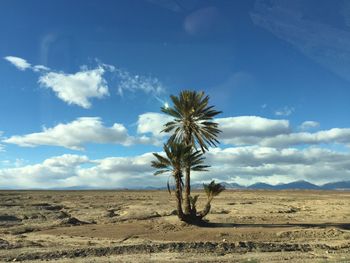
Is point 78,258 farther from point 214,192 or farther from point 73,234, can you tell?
point 214,192

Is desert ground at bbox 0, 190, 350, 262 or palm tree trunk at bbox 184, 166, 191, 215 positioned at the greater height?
palm tree trunk at bbox 184, 166, 191, 215

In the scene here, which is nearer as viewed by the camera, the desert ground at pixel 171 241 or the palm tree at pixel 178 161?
the desert ground at pixel 171 241

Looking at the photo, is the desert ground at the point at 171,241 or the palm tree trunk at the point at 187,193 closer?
the desert ground at the point at 171,241

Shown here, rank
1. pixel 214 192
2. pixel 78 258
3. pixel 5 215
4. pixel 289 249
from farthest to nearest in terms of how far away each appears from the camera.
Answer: pixel 5 215
pixel 214 192
pixel 289 249
pixel 78 258

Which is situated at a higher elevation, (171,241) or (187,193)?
(187,193)

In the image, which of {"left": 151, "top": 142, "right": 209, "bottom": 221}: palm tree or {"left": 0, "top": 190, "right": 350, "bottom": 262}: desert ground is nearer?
{"left": 0, "top": 190, "right": 350, "bottom": 262}: desert ground

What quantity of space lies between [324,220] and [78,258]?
90.4 feet

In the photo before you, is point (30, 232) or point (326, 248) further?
point (30, 232)

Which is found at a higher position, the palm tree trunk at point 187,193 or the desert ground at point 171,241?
the palm tree trunk at point 187,193

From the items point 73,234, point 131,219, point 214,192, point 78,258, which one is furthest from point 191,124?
point 78,258

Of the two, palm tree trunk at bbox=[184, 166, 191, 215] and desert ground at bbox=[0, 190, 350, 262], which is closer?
desert ground at bbox=[0, 190, 350, 262]

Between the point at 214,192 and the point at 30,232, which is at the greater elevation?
the point at 214,192

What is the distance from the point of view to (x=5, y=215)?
1850 inches

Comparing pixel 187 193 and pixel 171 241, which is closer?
pixel 171 241
